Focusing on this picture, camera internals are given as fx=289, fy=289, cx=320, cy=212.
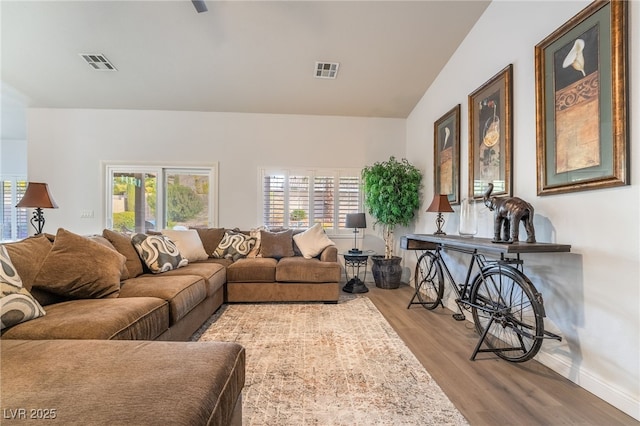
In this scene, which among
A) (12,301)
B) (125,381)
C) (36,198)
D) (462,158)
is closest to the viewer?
(125,381)

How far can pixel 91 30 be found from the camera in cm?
343

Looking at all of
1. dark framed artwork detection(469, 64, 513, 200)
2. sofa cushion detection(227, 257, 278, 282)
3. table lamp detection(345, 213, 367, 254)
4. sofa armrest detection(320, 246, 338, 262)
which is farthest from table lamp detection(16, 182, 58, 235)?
dark framed artwork detection(469, 64, 513, 200)

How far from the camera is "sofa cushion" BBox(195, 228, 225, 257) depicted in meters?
4.30

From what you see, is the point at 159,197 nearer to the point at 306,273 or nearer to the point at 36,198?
the point at 36,198

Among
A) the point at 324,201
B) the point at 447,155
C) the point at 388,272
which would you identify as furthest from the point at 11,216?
the point at 447,155

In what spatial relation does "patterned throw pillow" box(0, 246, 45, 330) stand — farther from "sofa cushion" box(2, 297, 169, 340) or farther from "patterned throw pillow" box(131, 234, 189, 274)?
"patterned throw pillow" box(131, 234, 189, 274)

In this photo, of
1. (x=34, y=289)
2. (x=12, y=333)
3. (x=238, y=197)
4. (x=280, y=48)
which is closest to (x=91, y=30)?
(x=280, y=48)

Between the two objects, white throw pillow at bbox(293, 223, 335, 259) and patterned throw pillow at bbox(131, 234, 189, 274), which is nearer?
patterned throw pillow at bbox(131, 234, 189, 274)

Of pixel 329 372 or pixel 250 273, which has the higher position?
pixel 250 273

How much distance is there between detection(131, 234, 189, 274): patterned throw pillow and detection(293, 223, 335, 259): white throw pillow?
1.65 m

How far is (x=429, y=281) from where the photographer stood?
3.75m

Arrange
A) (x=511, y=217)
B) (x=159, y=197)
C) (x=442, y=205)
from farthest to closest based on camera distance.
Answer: (x=159, y=197) → (x=442, y=205) → (x=511, y=217)

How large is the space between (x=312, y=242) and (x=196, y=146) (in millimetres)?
2739

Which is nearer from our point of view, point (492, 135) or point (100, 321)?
point (100, 321)
